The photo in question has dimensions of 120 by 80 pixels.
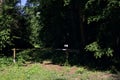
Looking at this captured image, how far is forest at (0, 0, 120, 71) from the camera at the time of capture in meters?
16.8

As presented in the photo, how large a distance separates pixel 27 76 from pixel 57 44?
10.2m

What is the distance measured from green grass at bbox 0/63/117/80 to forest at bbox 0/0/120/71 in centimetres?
107

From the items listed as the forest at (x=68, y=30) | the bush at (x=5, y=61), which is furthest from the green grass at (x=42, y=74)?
the forest at (x=68, y=30)

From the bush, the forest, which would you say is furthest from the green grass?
the forest

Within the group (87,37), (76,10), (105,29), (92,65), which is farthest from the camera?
(76,10)

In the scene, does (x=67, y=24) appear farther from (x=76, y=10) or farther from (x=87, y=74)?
(x=87, y=74)

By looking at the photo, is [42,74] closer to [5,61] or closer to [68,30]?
[5,61]

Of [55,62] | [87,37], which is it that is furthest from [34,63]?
[87,37]

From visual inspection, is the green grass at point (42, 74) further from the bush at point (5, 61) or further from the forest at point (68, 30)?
the forest at point (68, 30)

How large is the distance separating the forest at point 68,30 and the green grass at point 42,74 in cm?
107

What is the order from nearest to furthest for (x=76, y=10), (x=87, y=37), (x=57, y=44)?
(x=87, y=37)
(x=76, y=10)
(x=57, y=44)

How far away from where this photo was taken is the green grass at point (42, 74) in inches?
607

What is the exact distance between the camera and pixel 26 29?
77.2ft

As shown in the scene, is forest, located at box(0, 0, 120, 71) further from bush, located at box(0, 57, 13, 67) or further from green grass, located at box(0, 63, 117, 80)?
green grass, located at box(0, 63, 117, 80)
